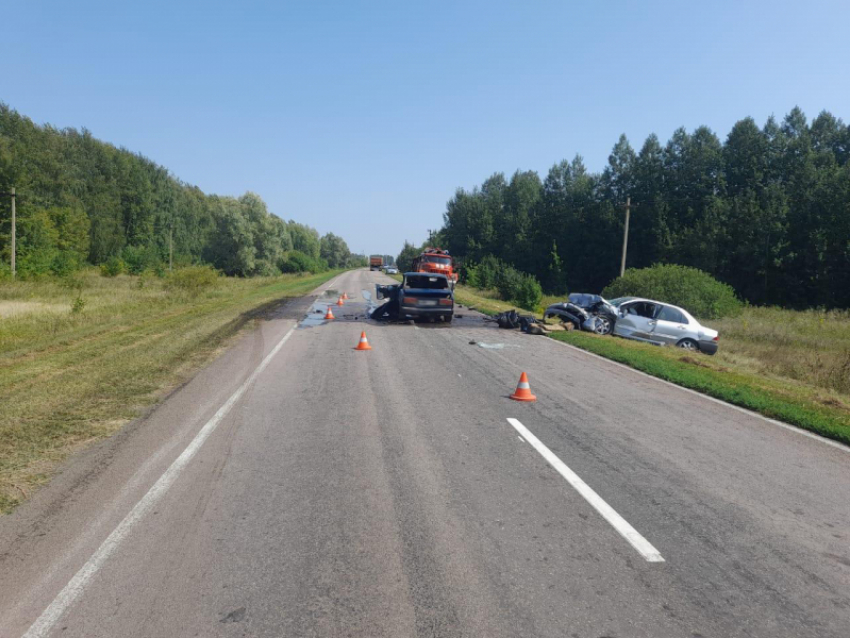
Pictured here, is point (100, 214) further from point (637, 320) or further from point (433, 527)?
point (433, 527)

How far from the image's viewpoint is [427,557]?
399cm

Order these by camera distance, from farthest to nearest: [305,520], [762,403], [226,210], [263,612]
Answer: [226,210], [762,403], [305,520], [263,612]

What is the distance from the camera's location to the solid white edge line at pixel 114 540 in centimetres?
323

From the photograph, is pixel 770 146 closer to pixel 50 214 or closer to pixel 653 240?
pixel 653 240

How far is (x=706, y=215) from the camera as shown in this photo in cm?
5116

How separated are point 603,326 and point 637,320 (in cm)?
121

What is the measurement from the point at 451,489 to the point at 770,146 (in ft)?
206

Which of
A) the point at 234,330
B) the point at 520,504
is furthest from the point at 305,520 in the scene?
the point at 234,330

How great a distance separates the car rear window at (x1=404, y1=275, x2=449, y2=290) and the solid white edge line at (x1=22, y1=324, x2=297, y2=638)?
1432cm

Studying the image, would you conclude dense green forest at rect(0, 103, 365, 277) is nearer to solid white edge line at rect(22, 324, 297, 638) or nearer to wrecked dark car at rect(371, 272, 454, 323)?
wrecked dark car at rect(371, 272, 454, 323)

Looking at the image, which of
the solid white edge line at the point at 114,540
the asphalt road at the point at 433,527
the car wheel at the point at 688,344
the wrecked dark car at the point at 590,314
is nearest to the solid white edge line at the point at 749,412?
the asphalt road at the point at 433,527

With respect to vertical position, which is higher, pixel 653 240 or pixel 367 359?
pixel 653 240

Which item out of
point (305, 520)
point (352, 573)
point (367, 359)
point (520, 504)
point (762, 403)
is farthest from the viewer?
point (367, 359)

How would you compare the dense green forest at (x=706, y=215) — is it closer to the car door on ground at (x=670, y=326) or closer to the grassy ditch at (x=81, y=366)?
the car door on ground at (x=670, y=326)
